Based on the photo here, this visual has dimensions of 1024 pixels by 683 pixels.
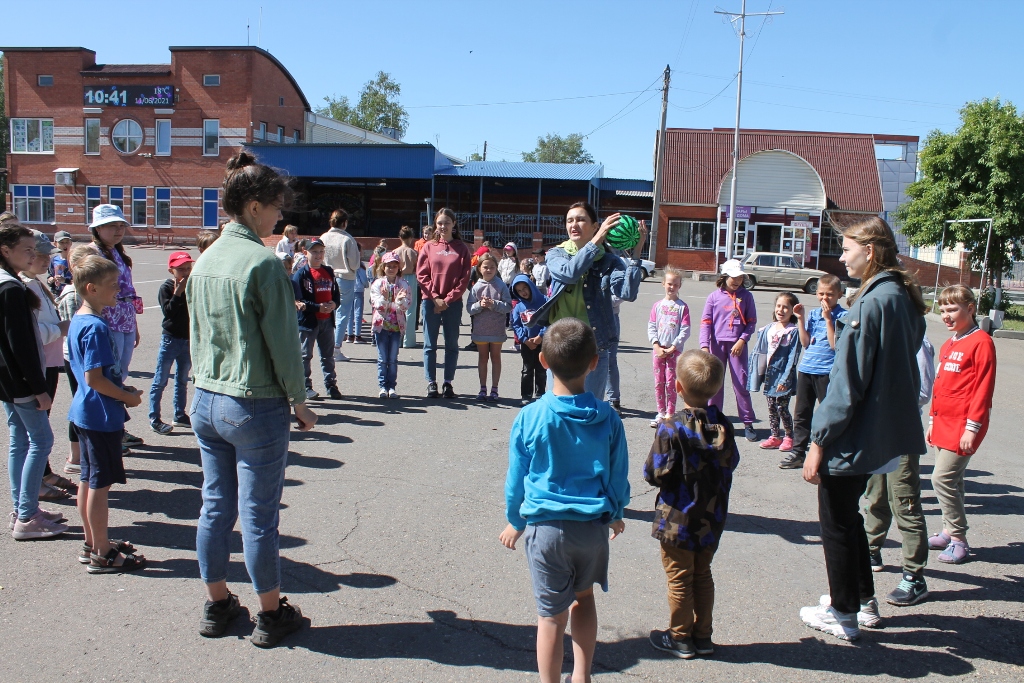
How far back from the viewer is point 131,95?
43.5 m

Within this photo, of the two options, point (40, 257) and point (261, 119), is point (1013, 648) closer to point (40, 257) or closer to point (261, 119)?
point (40, 257)

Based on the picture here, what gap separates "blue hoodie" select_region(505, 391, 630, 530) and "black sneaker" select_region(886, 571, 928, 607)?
202 cm

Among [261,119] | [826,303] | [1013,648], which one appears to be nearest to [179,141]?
[261,119]

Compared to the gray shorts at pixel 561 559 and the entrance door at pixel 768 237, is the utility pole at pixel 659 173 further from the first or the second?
the gray shorts at pixel 561 559

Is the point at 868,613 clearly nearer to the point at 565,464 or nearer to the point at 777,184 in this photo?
the point at 565,464

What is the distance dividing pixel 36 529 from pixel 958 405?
5446 mm

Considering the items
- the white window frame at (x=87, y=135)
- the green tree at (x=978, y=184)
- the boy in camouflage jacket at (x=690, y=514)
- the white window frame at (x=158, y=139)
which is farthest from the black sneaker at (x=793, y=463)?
the white window frame at (x=87, y=135)

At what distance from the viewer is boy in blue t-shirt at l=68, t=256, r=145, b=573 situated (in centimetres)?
409

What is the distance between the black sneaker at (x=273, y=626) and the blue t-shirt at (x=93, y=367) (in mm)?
1453

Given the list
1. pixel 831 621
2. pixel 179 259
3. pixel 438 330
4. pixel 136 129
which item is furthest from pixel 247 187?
pixel 136 129

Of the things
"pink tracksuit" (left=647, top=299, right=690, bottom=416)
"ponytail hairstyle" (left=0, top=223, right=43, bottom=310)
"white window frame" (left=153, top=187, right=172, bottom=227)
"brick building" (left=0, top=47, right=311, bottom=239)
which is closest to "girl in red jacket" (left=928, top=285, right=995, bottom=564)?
"pink tracksuit" (left=647, top=299, right=690, bottom=416)

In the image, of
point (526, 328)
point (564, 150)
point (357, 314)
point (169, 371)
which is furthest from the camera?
point (564, 150)

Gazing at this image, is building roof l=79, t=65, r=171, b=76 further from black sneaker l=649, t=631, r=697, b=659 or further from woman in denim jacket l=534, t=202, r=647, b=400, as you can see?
black sneaker l=649, t=631, r=697, b=659

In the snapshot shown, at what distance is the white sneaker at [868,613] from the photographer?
3.79 metres
